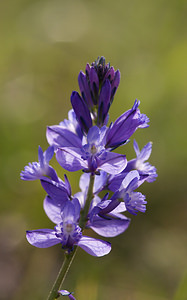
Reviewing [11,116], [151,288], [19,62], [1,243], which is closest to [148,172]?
[151,288]

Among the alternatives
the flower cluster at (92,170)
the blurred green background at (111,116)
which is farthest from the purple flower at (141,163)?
the blurred green background at (111,116)

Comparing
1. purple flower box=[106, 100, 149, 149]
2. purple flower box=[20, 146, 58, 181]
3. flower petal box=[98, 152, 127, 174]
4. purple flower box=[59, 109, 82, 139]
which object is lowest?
flower petal box=[98, 152, 127, 174]

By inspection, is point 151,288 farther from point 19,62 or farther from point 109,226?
point 19,62

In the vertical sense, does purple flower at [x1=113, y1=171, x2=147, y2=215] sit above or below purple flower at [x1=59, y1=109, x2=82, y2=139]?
below

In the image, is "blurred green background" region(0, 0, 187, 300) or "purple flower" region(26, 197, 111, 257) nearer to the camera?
"purple flower" region(26, 197, 111, 257)

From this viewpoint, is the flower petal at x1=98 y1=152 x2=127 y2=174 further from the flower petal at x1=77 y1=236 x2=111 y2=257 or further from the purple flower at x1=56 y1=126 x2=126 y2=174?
the flower petal at x1=77 y1=236 x2=111 y2=257

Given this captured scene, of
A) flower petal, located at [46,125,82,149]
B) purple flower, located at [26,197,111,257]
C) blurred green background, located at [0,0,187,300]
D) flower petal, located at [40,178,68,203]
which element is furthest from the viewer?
blurred green background, located at [0,0,187,300]

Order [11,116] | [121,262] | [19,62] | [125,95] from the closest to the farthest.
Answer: [121,262], [11,116], [125,95], [19,62]

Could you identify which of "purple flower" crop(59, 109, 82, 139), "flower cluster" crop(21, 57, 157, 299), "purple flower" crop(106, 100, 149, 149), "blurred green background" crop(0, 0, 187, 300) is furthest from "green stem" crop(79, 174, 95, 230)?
"blurred green background" crop(0, 0, 187, 300)

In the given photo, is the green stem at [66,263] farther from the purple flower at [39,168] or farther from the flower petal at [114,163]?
the purple flower at [39,168]
